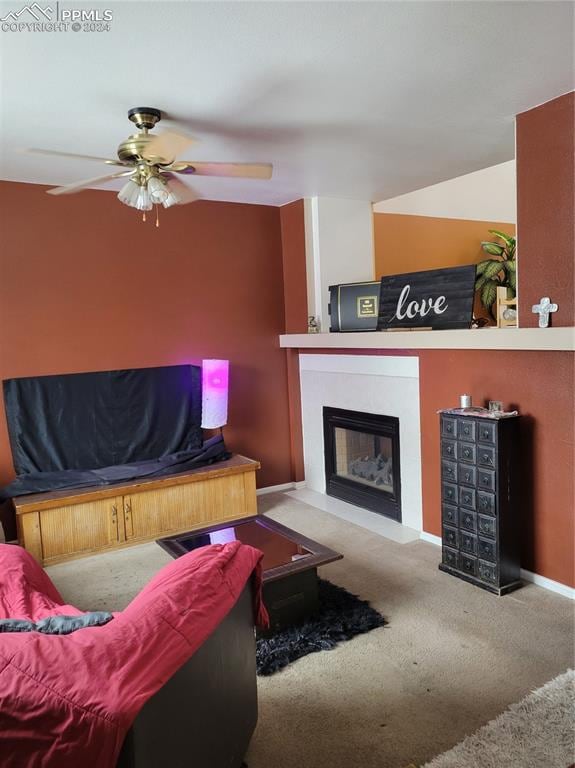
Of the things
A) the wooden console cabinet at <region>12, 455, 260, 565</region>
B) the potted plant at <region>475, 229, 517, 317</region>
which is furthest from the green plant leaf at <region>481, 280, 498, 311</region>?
the wooden console cabinet at <region>12, 455, 260, 565</region>

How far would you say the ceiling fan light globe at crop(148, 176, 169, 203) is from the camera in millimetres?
2543

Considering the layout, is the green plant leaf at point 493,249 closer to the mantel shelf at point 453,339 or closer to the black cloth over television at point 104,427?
the mantel shelf at point 453,339

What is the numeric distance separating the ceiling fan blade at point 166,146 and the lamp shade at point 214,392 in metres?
2.07

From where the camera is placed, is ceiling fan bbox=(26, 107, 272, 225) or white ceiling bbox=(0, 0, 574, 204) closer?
white ceiling bbox=(0, 0, 574, 204)

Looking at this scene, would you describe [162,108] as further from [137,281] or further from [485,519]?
[485,519]

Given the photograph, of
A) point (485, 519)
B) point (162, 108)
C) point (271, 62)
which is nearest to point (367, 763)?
point (485, 519)

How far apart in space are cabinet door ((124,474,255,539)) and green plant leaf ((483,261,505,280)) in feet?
10.8

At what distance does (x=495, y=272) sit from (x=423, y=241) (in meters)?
0.79

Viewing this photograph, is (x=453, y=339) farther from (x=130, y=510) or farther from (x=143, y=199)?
(x=130, y=510)

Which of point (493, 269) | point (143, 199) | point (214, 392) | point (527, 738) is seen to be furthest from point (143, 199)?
point (493, 269)

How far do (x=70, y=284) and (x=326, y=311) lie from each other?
6.62ft

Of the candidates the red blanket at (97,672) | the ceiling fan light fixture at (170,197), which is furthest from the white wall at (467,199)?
the red blanket at (97,672)

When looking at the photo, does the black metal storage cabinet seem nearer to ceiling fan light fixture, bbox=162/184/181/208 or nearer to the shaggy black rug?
the shaggy black rug

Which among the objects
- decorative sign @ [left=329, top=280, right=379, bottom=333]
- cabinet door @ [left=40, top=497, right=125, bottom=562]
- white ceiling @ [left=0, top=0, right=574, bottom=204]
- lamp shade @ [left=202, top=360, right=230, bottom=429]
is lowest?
cabinet door @ [left=40, top=497, right=125, bottom=562]
